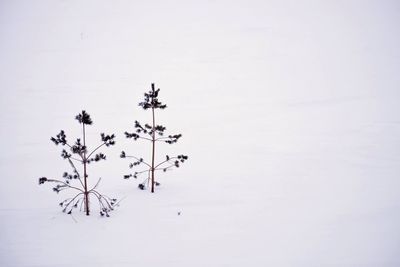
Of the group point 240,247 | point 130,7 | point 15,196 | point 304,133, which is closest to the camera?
point 240,247

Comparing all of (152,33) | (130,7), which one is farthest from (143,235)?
(130,7)

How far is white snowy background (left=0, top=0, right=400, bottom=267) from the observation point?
4.34 m

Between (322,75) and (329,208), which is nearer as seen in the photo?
(329,208)

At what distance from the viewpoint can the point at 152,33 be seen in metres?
19.9

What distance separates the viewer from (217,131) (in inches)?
356

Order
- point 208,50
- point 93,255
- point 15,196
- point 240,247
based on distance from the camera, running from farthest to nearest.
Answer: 1. point 208,50
2. point 15,196
3. point 240,247
4. point 93,255

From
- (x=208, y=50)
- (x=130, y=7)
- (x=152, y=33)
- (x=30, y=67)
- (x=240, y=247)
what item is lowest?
(x=240, y=247)

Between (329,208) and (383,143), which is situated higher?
(383,143)

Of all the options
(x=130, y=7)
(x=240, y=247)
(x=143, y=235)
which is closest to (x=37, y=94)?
(x=143, y=235)

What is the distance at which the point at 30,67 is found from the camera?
14.8 metres

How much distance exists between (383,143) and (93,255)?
6.28 metres

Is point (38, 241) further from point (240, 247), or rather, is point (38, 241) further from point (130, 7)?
point (130, 7)

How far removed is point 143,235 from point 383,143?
18.5 ft

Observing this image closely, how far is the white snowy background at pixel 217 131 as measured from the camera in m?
4.34
